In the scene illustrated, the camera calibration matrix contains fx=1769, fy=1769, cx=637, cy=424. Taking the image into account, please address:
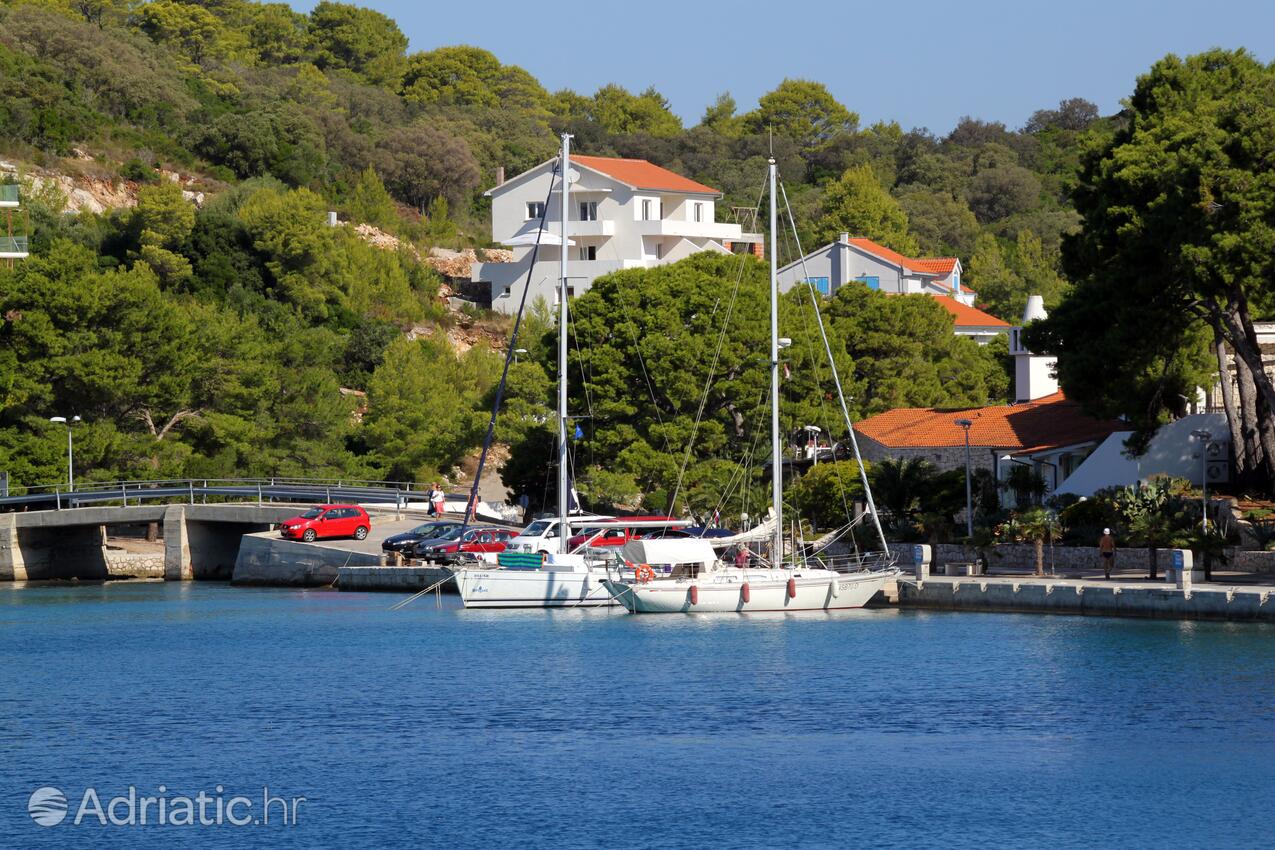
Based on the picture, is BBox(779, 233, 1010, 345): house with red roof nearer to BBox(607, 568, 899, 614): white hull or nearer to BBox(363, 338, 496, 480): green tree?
BBox(363, 338, 496, 480): green tree

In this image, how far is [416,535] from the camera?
69.2 m

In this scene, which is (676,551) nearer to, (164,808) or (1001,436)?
(1001,436)

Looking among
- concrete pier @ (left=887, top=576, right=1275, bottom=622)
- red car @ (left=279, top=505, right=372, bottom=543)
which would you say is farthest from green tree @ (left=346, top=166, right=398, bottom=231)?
concrete pier @ (left=887, top=576, right=1275, bottom=622)

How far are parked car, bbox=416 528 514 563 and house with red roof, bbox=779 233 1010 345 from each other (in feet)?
153

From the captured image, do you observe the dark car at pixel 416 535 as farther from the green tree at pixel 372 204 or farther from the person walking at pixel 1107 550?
the green tree at pixel 372 204

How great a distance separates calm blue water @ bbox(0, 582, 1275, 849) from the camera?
29.5 meters

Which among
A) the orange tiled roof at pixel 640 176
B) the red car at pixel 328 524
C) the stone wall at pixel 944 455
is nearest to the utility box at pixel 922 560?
the stone wall at pixel 944 455

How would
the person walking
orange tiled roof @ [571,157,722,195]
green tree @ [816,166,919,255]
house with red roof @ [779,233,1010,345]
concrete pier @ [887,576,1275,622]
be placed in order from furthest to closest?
green tree @ [816,166,919,255] → house with red roof @ [779,233,1010,345] → orange tiled roof @ [571,157,722,195] → the person walking → concrete pier @ [887,576,1275,622]

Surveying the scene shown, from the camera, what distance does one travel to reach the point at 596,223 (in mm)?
108062

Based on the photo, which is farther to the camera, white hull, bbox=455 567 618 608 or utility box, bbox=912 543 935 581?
white hull, bbox=455 567 618 608

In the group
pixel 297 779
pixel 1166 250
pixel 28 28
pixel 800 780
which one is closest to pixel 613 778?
pixel 800 780

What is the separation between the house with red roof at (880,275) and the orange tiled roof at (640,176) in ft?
27.2

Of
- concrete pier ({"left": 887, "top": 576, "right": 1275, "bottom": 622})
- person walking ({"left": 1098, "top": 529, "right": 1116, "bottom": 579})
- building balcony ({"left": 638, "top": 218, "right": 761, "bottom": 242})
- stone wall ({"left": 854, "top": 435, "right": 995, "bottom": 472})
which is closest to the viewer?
concrete pier ({"left": 887, "top": 576, "right": 1275, "bottom": 622})

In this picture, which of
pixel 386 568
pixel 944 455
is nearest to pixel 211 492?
pixel 386 568
